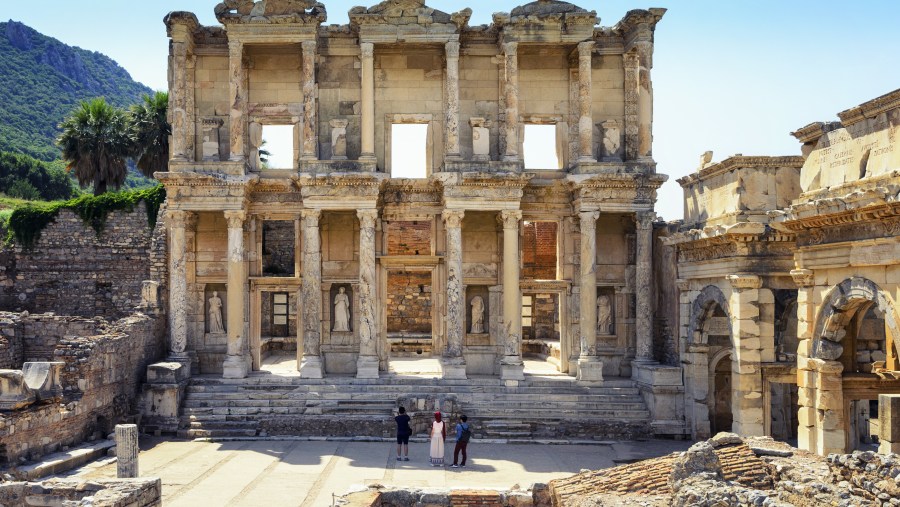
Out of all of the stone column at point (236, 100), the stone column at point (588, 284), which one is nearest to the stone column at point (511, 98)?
the stone column at point (588, 284)

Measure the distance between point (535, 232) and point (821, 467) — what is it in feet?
75.0

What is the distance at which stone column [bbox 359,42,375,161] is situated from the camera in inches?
949

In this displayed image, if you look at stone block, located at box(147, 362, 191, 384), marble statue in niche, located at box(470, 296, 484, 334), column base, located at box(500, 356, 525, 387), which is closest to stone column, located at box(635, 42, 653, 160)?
marble statue in niche, located at box(470, 296, 484, 334)

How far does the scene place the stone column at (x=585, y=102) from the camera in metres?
24.1

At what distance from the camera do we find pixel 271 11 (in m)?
24.2

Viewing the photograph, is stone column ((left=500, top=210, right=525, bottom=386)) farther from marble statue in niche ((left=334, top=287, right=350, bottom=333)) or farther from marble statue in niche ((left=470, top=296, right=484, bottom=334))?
marble statue in niche ((left=334, top=287, right=350, bottom=333))

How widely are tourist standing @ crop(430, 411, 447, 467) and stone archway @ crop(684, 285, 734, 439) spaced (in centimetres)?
709

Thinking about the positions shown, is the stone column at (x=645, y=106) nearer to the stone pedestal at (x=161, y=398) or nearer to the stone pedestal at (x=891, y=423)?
the stone pedestal at (x=891, y=423)

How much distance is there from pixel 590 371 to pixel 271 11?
1349 cm

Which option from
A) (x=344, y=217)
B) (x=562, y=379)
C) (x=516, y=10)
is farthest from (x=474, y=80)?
(x=562, y=379)

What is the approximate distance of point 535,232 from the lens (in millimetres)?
34656

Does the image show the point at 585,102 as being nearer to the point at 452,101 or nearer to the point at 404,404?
the point at 452,101

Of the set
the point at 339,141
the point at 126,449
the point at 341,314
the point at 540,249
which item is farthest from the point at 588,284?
the point at 126,449

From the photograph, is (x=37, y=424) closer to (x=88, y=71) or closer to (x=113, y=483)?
(x=113, y=483)
